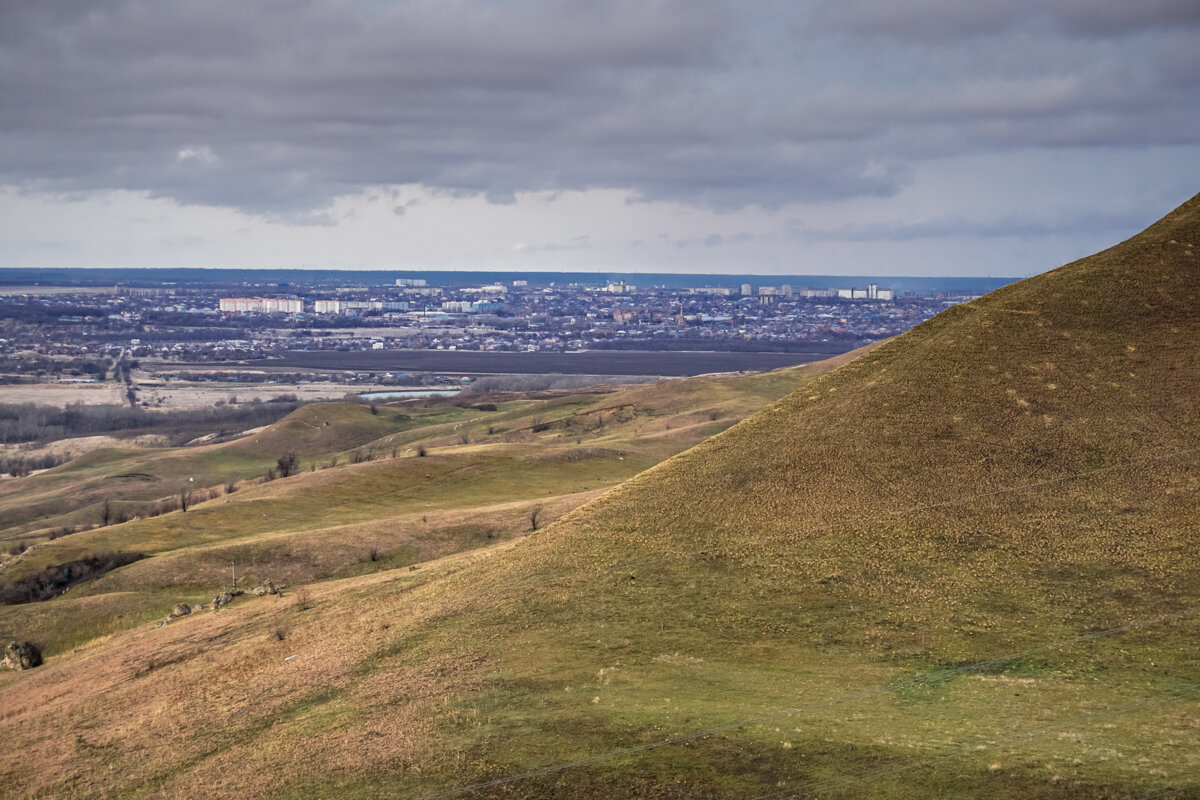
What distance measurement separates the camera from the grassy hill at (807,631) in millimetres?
34750

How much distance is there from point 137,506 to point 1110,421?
111701 millimetres

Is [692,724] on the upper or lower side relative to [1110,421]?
lower

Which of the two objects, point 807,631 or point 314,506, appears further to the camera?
point 314,506

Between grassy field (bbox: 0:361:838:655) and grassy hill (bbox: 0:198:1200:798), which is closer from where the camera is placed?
grassy hill (bbox: 0:198:1200:798)

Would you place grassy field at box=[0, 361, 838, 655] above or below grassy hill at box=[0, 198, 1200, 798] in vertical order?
below

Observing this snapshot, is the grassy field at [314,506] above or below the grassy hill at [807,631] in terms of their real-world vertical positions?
below

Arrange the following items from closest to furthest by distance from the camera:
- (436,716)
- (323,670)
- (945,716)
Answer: (945,716), (436,716), (323,670)

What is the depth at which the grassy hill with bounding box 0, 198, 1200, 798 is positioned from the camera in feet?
114

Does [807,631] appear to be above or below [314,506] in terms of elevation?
above

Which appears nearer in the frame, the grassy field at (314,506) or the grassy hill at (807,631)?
the grassy hill at (807,631)

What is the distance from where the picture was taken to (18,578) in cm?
8488

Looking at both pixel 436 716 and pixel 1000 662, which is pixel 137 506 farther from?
pixel 1000 662

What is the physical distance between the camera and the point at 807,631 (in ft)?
151

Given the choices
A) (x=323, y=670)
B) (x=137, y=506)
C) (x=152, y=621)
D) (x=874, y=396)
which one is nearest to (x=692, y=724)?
(x=323, y=670)
